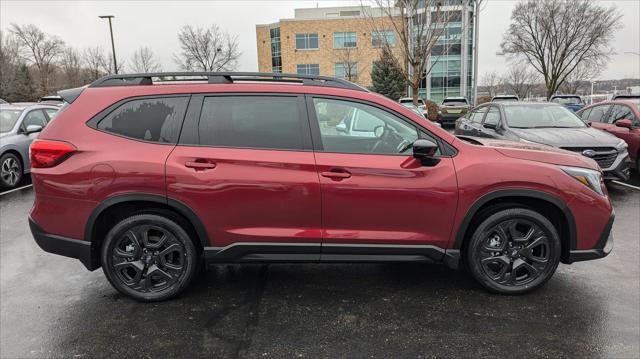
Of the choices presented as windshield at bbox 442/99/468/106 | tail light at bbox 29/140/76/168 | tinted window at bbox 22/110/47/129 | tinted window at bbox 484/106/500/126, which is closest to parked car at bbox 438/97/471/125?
windshield at bbox 442/99/468/106

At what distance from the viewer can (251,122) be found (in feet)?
11.1

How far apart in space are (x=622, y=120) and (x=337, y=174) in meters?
7.65

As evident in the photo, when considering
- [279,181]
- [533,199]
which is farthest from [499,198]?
[279,181]

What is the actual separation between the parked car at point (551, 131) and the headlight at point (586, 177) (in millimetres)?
3552

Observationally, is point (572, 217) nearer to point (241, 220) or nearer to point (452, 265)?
point (452, 265)

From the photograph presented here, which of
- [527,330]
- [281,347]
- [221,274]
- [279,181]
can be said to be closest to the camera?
[281,347]

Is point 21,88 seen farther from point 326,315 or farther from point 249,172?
point 326,315

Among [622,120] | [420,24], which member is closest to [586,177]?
[622,120]

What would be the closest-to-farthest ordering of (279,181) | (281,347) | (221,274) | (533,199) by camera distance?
(281,347) → (279,181) → (533,199) → (221,274)

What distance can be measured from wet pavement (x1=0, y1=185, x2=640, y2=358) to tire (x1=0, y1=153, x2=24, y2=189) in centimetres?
Answer: 479

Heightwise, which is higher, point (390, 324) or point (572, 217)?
point (572, 217)

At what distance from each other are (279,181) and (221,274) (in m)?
1.38

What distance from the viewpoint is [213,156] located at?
129 inches

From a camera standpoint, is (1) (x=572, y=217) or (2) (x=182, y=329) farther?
(1) (x=572, y=217)
